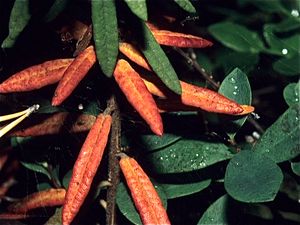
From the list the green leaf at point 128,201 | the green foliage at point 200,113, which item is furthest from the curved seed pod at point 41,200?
the green leaf at point 128,201

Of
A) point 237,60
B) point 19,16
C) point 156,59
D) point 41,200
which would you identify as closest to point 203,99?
point 156,59

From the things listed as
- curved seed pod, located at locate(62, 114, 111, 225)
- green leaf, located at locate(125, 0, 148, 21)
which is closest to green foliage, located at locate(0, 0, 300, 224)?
green leaf, located at locate(125, 0, 148, 21)

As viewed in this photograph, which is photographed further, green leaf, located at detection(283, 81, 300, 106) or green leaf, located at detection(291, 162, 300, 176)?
green leaf, located at detection(283, 81, 300, 106)

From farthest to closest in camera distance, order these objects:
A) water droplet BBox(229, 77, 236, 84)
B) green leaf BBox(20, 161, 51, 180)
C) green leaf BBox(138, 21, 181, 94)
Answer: green leaf BBox(20, 161, 51, 180) < water droplet BBox(229, 77, 236, 84) < green leaf BBox(138, 21, 181, 94)

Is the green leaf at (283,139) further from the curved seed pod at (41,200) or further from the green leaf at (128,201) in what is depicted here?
the curved seed pod at (41,200)

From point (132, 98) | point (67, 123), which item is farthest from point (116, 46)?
point (67, 123)

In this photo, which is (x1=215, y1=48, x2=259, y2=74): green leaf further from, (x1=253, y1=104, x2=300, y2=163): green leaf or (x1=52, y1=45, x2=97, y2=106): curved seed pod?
(x1=52, y1=45, x2=97, y2=106): curved seed pod
